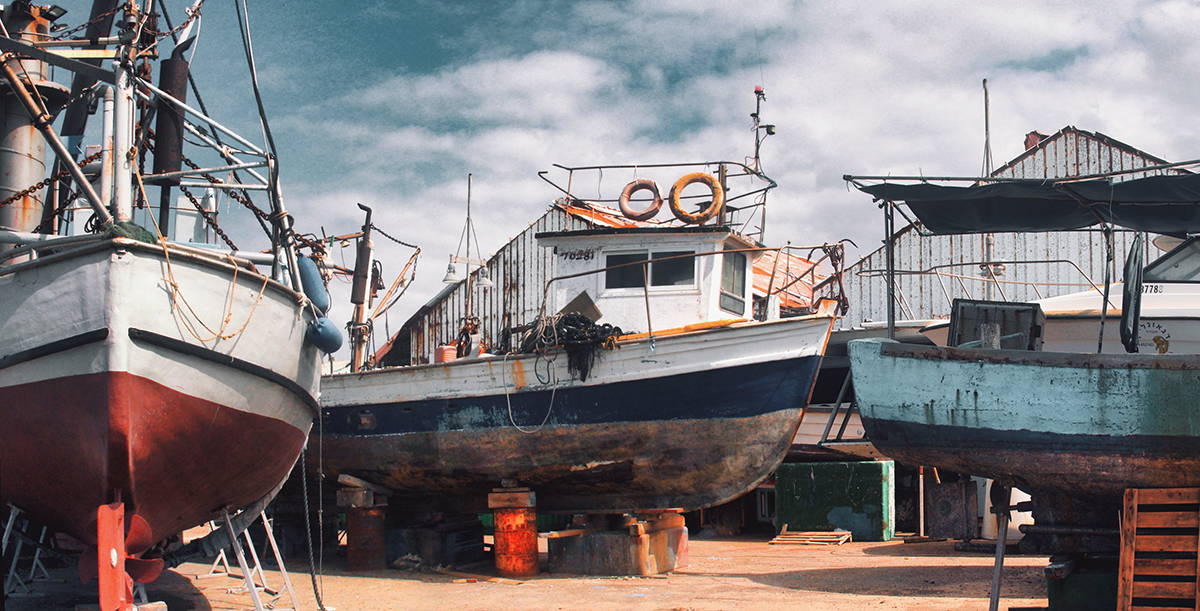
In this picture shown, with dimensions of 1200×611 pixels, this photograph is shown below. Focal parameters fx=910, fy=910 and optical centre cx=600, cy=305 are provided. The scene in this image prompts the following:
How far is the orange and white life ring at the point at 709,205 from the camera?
10.8m

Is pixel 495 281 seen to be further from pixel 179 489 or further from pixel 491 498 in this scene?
pixel 179 489

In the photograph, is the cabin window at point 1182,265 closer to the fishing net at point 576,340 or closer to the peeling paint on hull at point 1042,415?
the peeling paint on hull at point 1042,415

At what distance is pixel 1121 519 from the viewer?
5887mm

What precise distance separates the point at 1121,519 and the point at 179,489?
637 centimetres

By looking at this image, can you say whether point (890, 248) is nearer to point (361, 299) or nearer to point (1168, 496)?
point (1168, 496)

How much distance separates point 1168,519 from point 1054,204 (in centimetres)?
294

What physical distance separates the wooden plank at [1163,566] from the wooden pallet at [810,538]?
6.76 m

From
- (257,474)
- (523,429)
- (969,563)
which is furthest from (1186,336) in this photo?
(257,474)

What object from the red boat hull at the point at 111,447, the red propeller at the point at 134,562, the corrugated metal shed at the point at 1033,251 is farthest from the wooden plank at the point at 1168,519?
the corrugated metal shed at the point at 1033,251

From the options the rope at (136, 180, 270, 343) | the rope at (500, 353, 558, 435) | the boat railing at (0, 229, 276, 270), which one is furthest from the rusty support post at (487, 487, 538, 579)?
the boat railing at (0, 229, 276, 270)

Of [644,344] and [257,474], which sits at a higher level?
[644,344]

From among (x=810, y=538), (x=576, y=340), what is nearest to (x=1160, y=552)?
(x=576, y=340)

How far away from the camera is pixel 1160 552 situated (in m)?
5.61

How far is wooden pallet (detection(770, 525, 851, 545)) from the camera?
12289 millimetres
